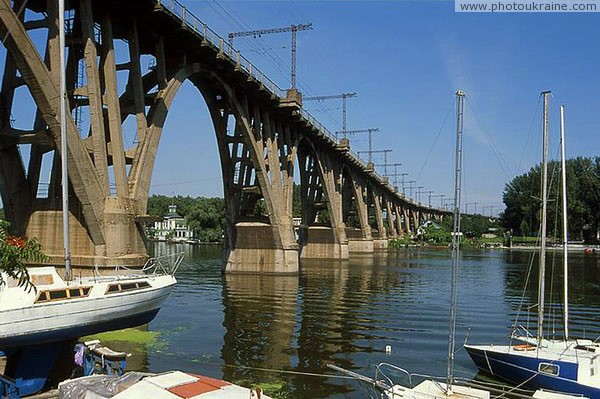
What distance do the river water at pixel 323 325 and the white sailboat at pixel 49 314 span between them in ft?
10.1

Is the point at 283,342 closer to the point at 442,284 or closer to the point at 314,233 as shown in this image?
the point at 442,284

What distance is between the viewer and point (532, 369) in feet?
67.6

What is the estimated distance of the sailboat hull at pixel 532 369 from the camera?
1942 cm

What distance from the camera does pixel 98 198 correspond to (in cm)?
3025

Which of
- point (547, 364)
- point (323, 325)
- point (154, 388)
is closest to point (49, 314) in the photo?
point (154, 388)

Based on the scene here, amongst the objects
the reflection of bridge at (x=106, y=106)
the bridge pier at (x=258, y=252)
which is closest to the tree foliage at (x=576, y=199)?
the bridge pier at (x=258, y=252)

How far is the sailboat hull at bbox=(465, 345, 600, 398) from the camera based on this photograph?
19.4 m

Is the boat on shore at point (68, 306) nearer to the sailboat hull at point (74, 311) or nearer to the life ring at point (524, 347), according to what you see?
the sailboat hull at point (74, 311)

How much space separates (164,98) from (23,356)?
82.3ft

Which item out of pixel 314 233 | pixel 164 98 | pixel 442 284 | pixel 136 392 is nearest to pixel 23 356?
pixel 136 392

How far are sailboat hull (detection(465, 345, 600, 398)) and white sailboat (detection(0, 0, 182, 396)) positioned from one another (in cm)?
1444

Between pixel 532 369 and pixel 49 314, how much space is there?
17.8 meters

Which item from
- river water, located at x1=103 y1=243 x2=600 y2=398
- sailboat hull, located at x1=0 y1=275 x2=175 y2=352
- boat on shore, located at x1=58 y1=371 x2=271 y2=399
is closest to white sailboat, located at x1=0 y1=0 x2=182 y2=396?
sailboat hull, located at x1=0 y1=275 x2=175 y2=352

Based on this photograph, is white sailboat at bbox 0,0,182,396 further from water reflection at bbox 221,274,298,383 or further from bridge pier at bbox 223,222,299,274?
bridge pier at bbox 223,222,299,274
